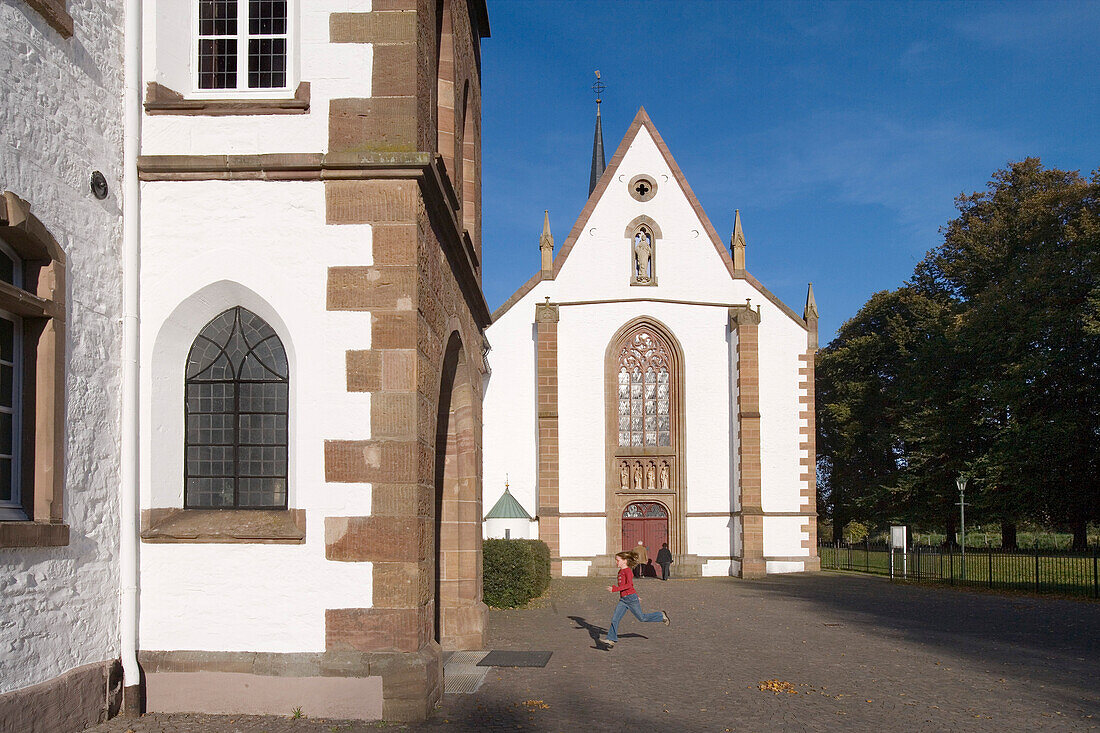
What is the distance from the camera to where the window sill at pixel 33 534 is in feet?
20.5

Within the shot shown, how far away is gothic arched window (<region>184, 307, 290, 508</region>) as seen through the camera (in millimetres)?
8281

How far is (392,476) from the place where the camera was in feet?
26.0

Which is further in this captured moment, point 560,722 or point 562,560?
point 562,560

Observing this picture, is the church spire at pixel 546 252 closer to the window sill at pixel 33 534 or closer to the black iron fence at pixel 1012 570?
the black iron fence at pixel 1012 570

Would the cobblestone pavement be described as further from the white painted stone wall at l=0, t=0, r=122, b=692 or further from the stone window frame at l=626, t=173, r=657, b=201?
the stone window frame at l=626, t=173, r=657, b=201

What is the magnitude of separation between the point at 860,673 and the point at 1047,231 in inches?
1026

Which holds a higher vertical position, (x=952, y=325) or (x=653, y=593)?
(x=952, y=325)

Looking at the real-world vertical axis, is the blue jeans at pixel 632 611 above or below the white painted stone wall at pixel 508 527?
above

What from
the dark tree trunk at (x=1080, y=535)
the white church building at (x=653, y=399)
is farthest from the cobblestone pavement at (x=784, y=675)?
the dark tree trunk at (x=1080, y=535)

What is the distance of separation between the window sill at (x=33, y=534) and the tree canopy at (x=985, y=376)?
88.5 feet

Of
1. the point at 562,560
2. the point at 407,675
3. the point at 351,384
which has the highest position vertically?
the point at 351,384

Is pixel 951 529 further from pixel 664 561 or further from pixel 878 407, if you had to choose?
pixel 664 561

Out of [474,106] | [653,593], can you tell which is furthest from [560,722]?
[653,593]

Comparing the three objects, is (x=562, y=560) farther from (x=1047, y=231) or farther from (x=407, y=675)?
(x=407, y=675)
